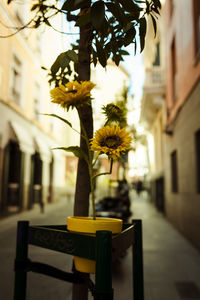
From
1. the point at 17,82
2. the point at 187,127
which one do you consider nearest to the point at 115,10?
the point at 187,127

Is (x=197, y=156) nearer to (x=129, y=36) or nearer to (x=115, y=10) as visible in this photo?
(x=129, y=36)

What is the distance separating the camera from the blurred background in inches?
133

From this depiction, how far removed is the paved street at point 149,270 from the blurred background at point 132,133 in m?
0.02

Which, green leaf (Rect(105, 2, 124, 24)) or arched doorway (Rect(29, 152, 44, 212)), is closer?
green leaf (Rect(105, 2, 124, 24))

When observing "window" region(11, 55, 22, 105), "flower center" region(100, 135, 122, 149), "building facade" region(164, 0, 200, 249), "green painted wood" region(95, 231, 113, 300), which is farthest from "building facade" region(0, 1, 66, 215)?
"green painted wood" region(95, 231, 113, 300)

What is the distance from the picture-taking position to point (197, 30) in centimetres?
662

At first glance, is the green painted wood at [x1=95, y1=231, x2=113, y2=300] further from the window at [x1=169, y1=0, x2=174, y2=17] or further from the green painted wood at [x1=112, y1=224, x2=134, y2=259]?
the window at [x1=169, y1=0, x2=174, y2=17]

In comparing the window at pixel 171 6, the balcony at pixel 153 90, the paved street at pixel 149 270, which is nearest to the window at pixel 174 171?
the paved street at pixel 149 270

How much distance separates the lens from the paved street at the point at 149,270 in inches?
85.4

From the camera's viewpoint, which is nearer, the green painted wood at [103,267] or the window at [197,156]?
the green painted wood at [103,267]

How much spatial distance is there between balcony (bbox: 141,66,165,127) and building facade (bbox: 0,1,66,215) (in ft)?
13.6

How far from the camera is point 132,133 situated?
367 inches

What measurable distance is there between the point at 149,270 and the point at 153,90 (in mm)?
8613

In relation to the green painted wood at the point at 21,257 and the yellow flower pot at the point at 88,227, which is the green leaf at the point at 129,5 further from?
the green painted wood at the point at 21,257
